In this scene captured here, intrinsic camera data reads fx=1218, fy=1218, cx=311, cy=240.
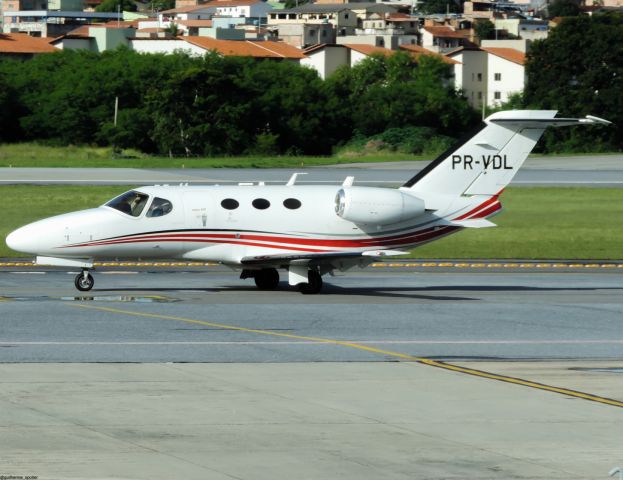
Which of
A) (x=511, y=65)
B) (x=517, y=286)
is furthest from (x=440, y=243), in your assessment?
(x=511, y=65)

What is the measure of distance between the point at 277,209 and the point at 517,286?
8025mm

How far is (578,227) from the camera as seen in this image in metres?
52.5

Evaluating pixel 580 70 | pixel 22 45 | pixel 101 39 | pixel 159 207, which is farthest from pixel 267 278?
pixel 101 39

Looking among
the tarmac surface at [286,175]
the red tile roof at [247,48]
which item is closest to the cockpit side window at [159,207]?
the tarmac surface at [286,175]

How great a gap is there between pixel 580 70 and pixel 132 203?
360ft

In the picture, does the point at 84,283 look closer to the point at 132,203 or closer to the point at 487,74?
the point at 132,203

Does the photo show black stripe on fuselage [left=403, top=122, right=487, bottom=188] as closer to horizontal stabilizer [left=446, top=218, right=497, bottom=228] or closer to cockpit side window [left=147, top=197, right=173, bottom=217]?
horizontal stabilizer [left=446, top=218, right=497, bottom=228]

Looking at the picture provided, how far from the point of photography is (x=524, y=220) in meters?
55.3

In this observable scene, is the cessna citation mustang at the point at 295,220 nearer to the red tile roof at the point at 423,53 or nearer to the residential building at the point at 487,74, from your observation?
the red tile roof at the point at 423,53

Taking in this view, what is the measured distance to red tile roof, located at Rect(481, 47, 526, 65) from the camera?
597ft

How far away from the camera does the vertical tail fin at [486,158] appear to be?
32.9 meters

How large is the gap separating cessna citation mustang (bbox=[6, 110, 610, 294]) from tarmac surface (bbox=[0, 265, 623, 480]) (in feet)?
3.84

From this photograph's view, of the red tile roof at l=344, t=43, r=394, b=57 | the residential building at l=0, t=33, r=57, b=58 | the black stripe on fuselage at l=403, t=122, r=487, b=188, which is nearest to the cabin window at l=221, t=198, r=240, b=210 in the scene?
the black stripe on fuselage at l=403, t=122, r=487, b=188

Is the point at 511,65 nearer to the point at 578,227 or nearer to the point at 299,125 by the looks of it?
the point at 299,125
